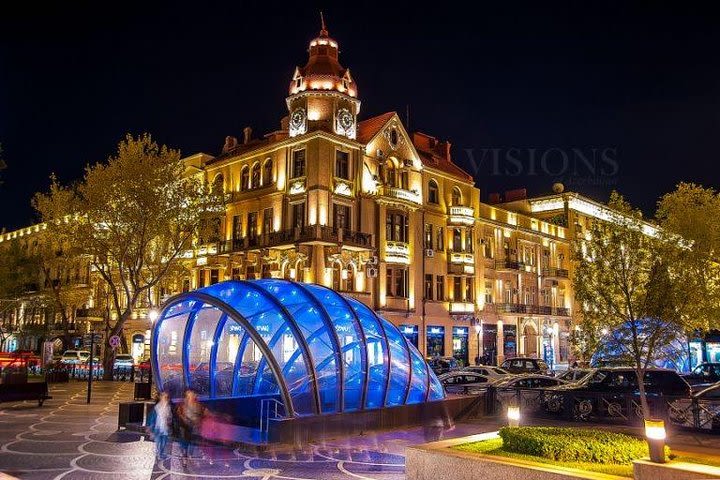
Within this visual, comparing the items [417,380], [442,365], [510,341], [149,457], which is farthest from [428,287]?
[149,457]

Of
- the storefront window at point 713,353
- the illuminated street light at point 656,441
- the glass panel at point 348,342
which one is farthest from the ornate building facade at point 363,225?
the illuminated street light at point 656,441

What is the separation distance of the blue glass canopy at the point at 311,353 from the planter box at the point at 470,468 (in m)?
5.82

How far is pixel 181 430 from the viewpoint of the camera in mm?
17312

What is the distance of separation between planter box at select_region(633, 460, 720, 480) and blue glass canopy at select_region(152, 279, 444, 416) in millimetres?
9185

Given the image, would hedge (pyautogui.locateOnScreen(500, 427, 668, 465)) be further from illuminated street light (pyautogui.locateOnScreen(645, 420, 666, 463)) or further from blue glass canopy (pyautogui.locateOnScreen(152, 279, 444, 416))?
Result: blue glass canopy (pyautogui.locateOnScreen(152, 279, 444, 416))

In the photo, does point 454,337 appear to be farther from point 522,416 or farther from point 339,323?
point 339,323

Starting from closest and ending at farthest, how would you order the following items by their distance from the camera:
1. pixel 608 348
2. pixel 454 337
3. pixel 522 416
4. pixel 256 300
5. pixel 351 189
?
pixel 256 300 < pixel 608 348 < pixel 522 416 < pixel 351 189 < pixel 454 337

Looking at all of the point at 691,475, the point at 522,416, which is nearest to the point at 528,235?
the point at 522,416

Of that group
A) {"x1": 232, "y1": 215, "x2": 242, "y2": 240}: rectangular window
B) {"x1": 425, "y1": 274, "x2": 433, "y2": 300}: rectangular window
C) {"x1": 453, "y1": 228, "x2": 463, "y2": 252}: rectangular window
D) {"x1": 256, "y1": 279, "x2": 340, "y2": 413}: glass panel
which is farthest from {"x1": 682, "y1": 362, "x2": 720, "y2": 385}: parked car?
{"x1": 232, "y1": 215, "x2": 242, "y2": 240}: rectangular window

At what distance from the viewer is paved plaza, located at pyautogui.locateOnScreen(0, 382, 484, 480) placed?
514 inches

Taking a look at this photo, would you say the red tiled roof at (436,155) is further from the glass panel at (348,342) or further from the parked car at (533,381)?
the glass panel at (348,342)

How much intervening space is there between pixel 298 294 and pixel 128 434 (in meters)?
5.94

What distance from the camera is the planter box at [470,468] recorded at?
961cm

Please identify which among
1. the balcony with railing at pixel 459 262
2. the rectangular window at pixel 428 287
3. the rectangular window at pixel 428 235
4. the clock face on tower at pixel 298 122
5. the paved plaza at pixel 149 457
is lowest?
the paved plaza at pixel 149 457
